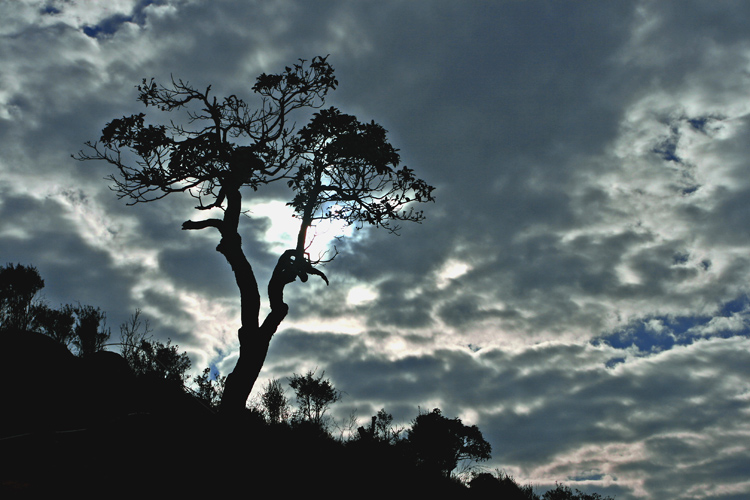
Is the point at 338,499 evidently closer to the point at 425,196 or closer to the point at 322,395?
the point at 425,196

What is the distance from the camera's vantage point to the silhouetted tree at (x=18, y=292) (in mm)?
41969

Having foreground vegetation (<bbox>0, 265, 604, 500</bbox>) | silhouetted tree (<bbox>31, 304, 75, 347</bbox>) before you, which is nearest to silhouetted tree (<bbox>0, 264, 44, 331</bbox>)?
silhouetted tree (<bbox>31, 304, 75, 347</bbox>)

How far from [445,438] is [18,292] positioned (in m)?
42.5

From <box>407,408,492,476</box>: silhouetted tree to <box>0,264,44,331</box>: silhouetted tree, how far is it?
3673 centimetres

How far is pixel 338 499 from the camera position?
40.9 ft

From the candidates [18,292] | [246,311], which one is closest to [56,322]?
[18,292]

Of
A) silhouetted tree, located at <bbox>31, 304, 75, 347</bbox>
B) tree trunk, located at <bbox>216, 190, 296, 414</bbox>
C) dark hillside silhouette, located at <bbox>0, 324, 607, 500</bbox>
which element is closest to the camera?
dark hillside silhouette, located at <bbox>0, 324, 607, 500</bbox>

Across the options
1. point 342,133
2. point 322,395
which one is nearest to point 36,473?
point 342,133

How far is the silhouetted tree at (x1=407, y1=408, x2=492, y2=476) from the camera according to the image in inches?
1810

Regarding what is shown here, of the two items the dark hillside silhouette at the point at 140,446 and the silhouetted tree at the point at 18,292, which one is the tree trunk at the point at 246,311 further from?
the silhouetted tree at the point at 18,292

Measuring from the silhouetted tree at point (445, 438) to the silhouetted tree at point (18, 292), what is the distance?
1446 inches

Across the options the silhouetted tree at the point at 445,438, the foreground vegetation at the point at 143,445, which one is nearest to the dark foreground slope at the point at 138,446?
the foreground vegetation at the point at 143,445

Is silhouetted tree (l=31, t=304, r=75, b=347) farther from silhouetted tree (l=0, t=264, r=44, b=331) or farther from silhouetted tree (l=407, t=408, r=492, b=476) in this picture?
silhouetted tree (l=407, t=408, r=492, b=476)

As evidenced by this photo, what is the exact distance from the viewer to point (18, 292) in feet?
145
